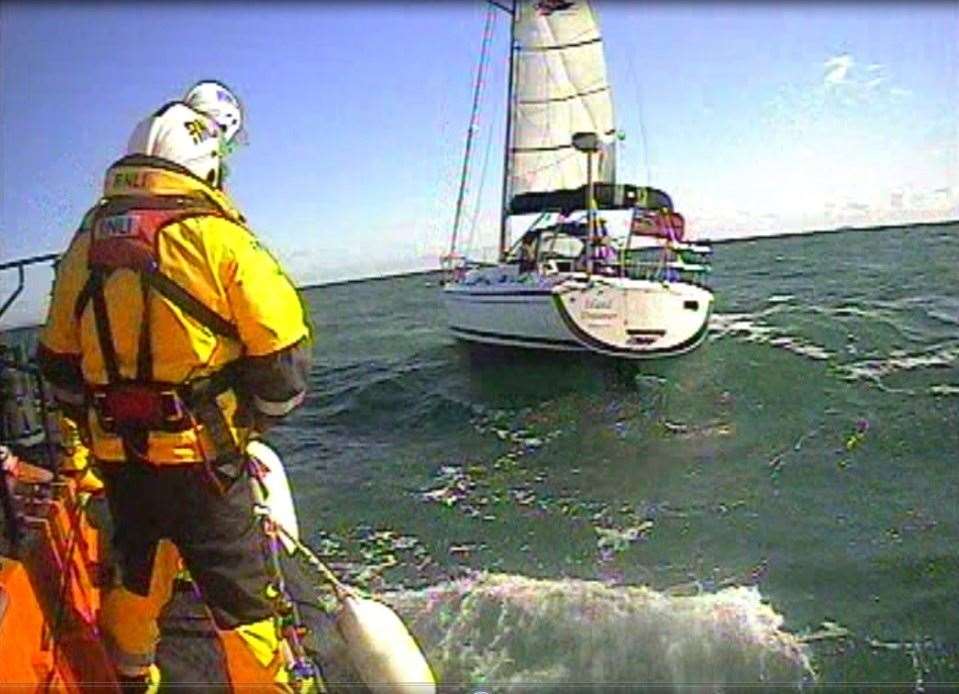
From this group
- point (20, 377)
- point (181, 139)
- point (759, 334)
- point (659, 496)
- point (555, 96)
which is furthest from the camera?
point (555, 96)

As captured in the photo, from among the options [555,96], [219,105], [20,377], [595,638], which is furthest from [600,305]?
[219,105]

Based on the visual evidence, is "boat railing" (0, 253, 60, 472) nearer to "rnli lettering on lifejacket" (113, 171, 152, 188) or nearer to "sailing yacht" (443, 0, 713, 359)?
"rnli lettering on lifejacket" (113, 171, 152, 188)

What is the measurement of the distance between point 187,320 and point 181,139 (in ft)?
1.73

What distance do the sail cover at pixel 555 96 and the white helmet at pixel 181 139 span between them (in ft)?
65.4

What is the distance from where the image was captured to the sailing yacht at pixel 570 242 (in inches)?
664

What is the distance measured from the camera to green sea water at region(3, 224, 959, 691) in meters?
5.12

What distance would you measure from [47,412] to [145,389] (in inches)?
56.8

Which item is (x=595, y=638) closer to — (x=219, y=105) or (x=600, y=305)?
(x=219, y=105)

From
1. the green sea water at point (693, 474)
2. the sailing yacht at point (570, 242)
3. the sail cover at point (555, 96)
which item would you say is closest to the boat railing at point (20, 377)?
the green sea water at point (693, 474)

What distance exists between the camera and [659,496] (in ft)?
28.0

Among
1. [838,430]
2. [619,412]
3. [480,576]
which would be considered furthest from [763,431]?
[480,576]

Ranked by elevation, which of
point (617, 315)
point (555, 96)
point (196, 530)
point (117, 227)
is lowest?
point (617, 315)

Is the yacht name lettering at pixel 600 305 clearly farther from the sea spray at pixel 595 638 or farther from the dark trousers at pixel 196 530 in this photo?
the dark trousers at pixel 196 530

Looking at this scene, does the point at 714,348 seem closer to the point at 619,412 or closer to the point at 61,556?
the point at 619,412
